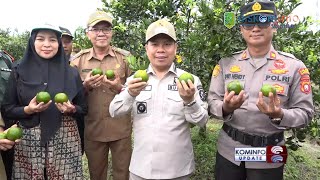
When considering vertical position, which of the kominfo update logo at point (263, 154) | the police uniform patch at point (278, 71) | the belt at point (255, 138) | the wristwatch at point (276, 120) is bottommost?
the kominfo update logo at point (263, 154)

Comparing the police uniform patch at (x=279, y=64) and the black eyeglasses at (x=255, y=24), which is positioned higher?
the black eyeglasses at (x=255, y=24)

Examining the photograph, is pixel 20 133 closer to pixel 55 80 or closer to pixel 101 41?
pixel 55 80

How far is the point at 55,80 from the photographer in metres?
3.11

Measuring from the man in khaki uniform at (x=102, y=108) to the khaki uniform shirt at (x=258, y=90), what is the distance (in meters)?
1.21

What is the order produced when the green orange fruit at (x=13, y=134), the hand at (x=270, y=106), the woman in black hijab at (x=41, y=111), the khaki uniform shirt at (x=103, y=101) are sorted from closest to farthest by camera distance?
the hand at (x=270, y=106) → the green orange fruit at (x=13, y=134) → the woman in black hijab at (x=41, y=111) → the khaki uniform shirt at (x=103, y=101)

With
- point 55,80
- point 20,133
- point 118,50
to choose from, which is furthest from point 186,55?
point 20,133

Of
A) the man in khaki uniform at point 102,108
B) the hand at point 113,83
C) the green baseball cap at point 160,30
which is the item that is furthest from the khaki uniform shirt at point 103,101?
the green baseball cap at point 160,30

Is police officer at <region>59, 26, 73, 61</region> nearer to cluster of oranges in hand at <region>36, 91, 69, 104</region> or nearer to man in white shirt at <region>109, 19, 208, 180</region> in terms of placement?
cluster of oranges in hand at <region>36, 91, 69, 104</region>

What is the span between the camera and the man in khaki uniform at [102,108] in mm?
3641

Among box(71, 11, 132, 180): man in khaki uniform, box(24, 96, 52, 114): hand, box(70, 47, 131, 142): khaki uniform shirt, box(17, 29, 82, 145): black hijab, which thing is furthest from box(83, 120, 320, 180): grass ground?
box(24, 96, 52, 114): hand

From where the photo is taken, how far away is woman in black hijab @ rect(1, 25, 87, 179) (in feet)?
9.93

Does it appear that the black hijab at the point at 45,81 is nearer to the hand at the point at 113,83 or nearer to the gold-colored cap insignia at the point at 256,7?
the hand at the point at 113,83

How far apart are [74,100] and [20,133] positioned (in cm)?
60

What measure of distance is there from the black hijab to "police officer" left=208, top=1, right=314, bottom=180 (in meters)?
1.32
